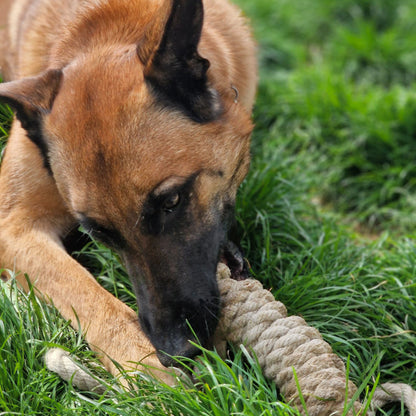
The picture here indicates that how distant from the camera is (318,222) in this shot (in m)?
3.83

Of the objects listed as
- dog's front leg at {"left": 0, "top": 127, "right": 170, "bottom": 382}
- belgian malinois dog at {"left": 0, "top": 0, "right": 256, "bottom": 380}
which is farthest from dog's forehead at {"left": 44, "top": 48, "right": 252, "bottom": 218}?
dog's front leg at {"left": 0, "top": 127, "right": 170, "bottom": 382}

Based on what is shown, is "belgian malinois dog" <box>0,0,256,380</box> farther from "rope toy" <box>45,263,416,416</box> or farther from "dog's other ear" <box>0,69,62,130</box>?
"rope toy" <box>45,263,416,416</box>

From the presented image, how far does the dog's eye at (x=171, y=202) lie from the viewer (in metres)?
2.39

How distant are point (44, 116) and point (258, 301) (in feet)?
3.72

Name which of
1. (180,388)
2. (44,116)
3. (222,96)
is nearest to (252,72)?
(222,96)

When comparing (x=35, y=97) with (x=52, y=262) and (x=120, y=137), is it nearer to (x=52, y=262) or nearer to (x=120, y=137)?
(x=120, y=137)

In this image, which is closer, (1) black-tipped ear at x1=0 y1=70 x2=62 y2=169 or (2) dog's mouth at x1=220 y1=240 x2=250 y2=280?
(1) black-tipped ear at x1=0 y1=70 x2=62 y2=169

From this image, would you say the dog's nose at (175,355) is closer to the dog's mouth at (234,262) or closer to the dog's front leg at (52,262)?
the dog's front leg at (52,262)

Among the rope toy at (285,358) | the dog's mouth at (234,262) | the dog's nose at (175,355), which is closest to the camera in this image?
the rope toy at (285,358)

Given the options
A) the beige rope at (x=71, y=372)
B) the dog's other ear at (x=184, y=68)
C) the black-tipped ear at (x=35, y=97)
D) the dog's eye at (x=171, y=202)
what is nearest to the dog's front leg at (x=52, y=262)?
the beige rope at (x=71, y=372)

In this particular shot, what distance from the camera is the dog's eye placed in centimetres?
239

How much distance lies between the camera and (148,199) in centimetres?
235

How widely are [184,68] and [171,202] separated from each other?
55 centimetres

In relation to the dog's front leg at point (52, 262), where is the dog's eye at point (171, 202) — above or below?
above
